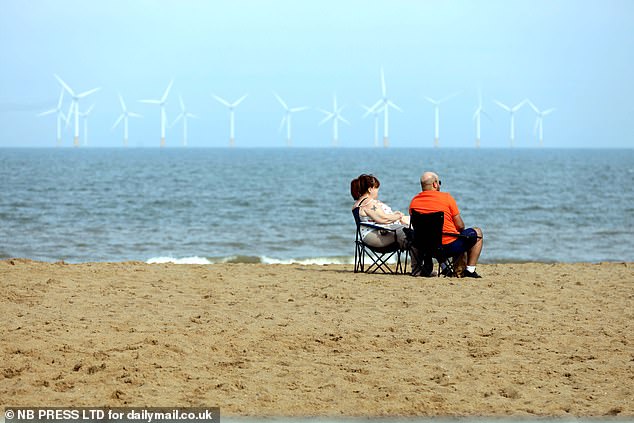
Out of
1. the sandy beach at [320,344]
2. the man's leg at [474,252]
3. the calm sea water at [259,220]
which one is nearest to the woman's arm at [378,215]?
the sandy beach at [320,344]

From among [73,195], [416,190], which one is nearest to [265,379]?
[73,195]

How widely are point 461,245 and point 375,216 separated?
105 centimetres

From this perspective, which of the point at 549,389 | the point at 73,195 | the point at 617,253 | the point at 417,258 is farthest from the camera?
the point at 73,195

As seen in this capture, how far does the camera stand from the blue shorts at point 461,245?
1034cm

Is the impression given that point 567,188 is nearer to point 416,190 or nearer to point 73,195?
point 416,190

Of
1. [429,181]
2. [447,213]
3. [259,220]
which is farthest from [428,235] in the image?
[259,220]

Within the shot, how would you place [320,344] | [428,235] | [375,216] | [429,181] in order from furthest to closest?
[375,216] < [429,181] < [428,235] < [320,344]

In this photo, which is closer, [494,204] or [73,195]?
[494,204]

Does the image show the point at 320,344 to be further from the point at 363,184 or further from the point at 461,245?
the point at 363,184

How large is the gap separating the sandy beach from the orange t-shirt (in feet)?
1.91

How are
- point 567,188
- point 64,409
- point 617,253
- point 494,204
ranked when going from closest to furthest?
1. point 64,409
2. point 617,253
3. point 494,204
4. point 567,188

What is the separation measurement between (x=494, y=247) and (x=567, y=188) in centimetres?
2500

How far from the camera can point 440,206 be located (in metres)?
10.3

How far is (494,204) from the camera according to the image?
3300 cm
